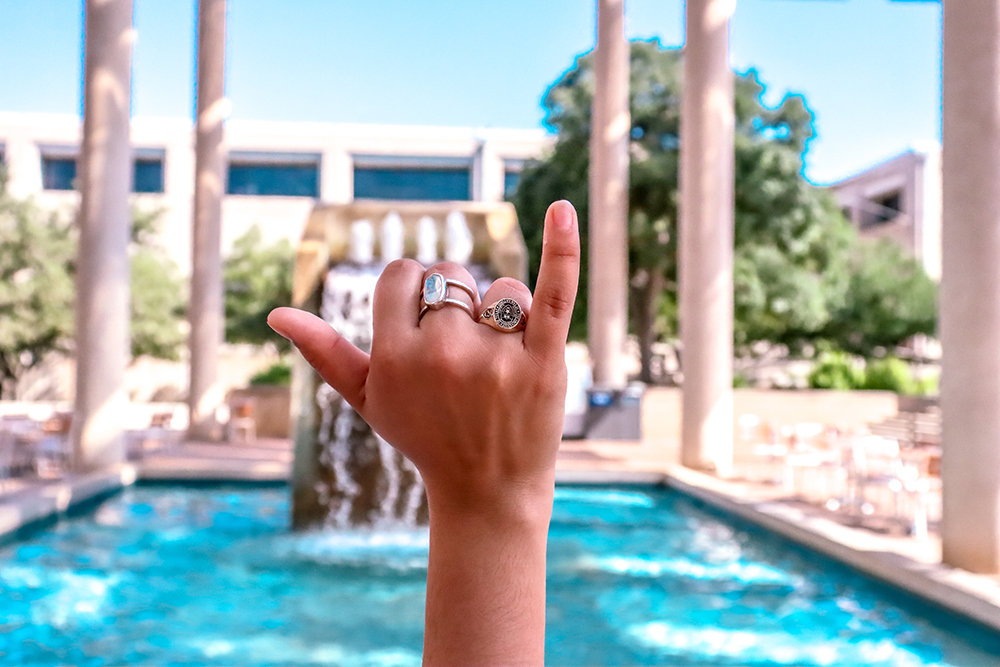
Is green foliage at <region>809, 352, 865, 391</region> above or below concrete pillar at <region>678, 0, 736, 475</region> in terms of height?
below

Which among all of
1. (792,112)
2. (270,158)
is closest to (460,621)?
(792,112)

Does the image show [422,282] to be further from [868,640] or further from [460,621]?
[868,640]

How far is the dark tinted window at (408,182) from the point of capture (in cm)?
3769

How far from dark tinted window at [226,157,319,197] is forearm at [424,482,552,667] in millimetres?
36955

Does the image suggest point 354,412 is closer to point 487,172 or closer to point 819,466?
point 819,466

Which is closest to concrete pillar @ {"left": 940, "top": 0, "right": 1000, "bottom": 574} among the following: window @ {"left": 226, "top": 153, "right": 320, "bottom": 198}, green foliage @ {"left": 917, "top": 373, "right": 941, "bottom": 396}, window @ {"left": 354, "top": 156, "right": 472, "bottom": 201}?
green foliage @ {"left": 917, "top": 373, "right": 941, "bottom": 396}

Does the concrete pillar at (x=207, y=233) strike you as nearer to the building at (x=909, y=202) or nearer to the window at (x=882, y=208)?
the building at (x=909, y=202)

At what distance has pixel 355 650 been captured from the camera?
5.08m

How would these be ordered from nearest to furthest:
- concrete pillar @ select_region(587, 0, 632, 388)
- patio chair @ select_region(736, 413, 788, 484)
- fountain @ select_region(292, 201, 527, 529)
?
fountain @ select_region(292, 201, 527, 529) < patio chair @ select_region(736, 413, 788, 484) < concrete pillar @ select_region(587, 0, 632, 388)

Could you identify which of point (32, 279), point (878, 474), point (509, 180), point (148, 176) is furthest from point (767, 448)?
point (148, 176)

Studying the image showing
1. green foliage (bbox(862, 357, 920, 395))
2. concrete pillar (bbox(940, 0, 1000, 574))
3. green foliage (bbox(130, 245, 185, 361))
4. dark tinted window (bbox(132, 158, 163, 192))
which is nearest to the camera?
concrete pillar (bbox(940, 0, 1000, 574))

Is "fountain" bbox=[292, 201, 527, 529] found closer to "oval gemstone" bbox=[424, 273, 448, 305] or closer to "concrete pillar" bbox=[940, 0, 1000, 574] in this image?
"concrete pillar" bbox=[940, 0, 1000, 574]

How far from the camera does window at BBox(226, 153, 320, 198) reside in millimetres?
36938

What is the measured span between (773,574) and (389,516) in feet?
10.7
